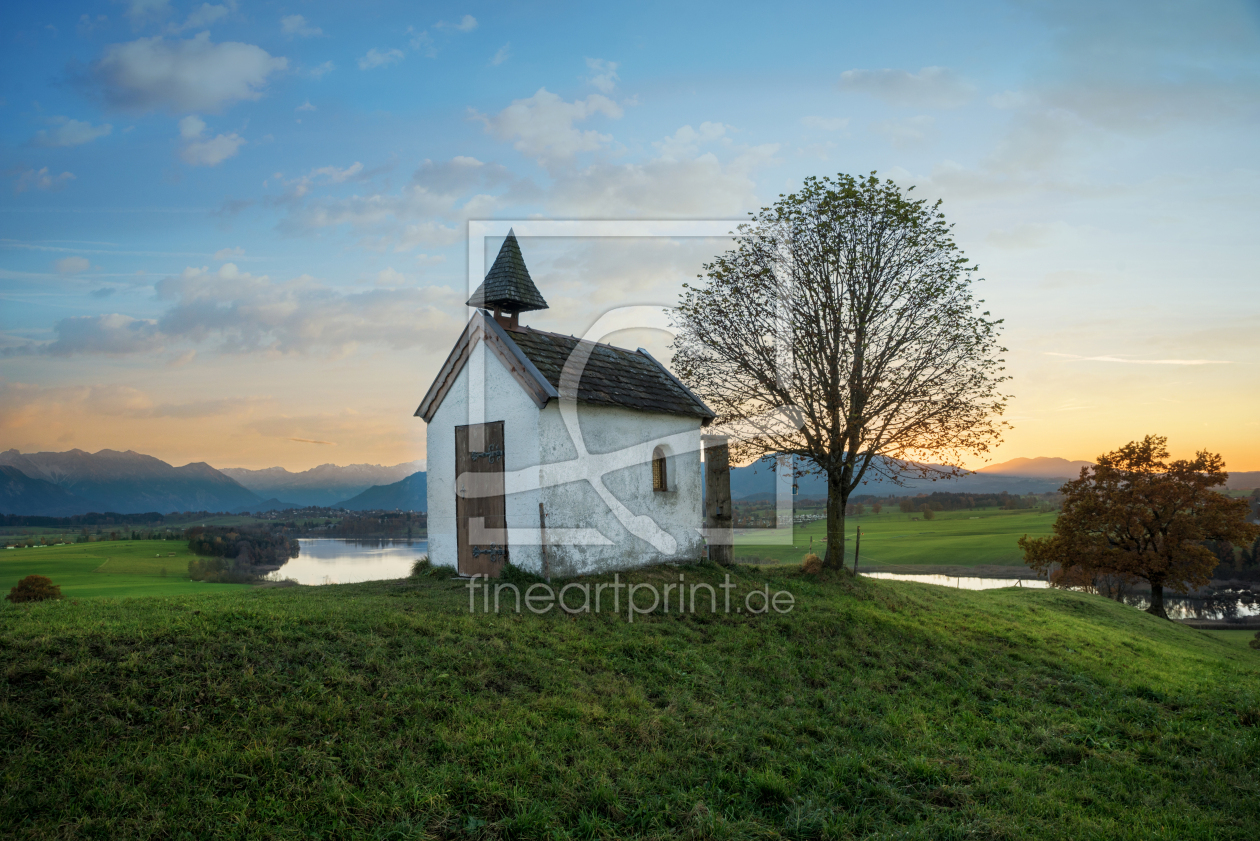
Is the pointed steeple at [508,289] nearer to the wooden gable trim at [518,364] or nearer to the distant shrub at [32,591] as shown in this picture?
the wooden gable trim at [518,364]

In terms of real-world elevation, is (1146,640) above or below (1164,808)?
below

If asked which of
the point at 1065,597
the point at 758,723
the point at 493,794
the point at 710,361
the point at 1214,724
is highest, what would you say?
the point at 710,361

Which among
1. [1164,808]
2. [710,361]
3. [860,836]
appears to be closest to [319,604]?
[860,836]

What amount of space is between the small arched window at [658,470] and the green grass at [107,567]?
1429cm

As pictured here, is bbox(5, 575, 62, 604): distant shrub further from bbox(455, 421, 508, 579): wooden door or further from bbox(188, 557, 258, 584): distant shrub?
bbox(455, 421, 508, 579): wooden door

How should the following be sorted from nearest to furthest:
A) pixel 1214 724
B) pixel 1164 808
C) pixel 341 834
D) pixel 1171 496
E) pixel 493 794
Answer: pixel 341 834, pixel 493 794, pixel 1164 808, pixel 1214 724, pixel 1171 496

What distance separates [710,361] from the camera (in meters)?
19.2

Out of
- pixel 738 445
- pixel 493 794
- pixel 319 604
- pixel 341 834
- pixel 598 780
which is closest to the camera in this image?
pixel 341 834

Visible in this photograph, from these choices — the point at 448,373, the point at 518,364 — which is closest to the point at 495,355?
the point at 518,364

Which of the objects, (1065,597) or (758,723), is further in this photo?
(1065,597)

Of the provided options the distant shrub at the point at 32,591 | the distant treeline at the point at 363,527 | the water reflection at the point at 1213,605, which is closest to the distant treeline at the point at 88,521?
the distant treeline at the point at 363,527

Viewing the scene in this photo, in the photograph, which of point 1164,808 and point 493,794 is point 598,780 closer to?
point 493,794

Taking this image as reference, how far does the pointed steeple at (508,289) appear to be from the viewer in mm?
15680

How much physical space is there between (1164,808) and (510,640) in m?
8.04
